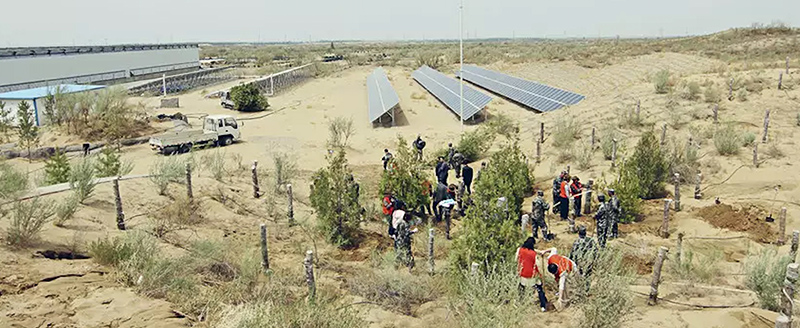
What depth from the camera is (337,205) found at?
1235 cm

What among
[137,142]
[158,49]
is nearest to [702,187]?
[137,142]

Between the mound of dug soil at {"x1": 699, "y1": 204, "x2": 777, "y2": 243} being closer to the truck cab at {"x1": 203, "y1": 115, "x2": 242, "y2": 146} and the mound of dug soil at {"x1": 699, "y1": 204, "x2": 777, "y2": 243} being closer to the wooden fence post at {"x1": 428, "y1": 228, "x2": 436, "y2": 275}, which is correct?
the wooden fence post at {"x1": 428, "y1": 228, "x2": 436, "y2": 275}

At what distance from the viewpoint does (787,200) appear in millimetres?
14484

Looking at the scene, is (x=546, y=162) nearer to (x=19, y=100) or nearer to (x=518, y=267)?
(x=518, y=267)

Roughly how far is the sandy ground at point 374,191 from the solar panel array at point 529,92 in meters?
0.82

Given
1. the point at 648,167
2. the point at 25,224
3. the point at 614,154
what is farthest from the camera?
the point at 614,154

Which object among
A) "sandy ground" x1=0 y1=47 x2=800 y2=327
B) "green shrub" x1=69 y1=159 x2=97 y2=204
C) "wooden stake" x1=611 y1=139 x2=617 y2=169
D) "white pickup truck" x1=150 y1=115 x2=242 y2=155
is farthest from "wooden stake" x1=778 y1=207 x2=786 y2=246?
"white pickup truck" x1=150 y1=115 x2=242 y2=155

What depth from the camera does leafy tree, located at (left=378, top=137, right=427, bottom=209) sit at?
13648 millimetres

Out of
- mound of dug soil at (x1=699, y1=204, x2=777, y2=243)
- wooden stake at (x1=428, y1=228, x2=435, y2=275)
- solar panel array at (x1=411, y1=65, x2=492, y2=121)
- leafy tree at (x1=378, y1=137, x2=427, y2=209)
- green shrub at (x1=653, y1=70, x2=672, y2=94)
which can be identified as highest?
green shrub at (x1=653, y1=70, x2=672, y2=94)

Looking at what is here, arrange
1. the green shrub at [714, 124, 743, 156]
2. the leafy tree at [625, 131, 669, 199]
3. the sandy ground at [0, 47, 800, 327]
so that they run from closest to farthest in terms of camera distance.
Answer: the sandy ground at [0, 47, 800, 327] → the leafy tree at [625, 131, 669, 199] → the green shrub at [714, 124, 743, 156]

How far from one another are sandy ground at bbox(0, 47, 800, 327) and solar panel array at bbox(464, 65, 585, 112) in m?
0.82

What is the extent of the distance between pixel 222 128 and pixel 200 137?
4.33 ft

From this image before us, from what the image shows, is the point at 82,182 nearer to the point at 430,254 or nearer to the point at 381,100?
the point at 430,254

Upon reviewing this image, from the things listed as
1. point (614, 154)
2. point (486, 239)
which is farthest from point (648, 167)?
point (486, 239)
